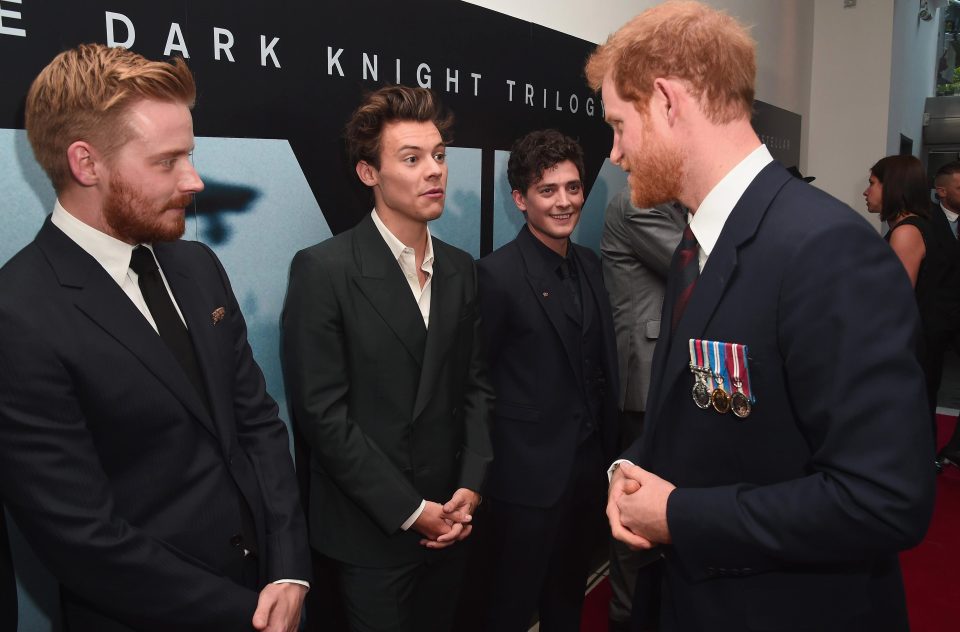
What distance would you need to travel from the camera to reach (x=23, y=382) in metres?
1.16

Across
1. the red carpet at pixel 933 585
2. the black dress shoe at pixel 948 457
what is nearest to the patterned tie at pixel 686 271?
the red carpet at pixel 933 585

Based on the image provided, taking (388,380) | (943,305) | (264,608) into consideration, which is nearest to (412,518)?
(388,380)

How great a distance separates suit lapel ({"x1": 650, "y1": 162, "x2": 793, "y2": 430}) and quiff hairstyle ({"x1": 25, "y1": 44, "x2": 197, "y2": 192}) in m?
1.04

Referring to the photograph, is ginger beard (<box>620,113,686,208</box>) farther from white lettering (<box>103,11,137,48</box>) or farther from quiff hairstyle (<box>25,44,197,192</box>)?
white lettering (<box>103,11,137,48</box>)

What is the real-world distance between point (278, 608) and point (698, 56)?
1338 millimetres

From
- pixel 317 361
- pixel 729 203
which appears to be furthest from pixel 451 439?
pixel 729 203

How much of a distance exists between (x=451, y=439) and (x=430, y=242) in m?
0.56

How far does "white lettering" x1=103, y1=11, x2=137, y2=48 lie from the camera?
4.95ft

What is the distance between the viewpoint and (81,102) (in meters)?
1.27

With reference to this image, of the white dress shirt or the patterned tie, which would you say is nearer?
the patterned tie

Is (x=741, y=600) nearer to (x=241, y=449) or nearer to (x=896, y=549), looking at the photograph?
(x=896, y=549)

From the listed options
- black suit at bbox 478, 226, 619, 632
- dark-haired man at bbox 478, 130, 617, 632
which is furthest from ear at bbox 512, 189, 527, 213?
black suit at bbox 478, 226, 619, 632

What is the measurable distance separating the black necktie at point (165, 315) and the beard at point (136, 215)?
5 cm

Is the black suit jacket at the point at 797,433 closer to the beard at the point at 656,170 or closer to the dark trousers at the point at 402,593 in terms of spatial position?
the beard at the point at 656,170
